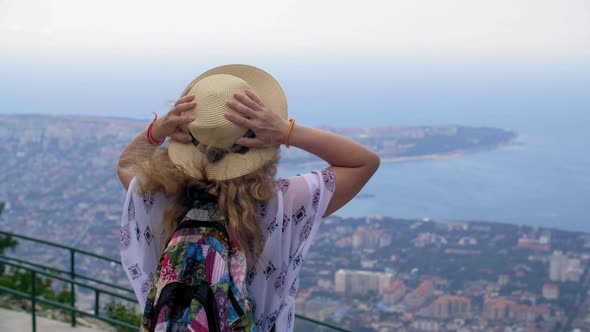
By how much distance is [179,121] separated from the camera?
63.6 inches

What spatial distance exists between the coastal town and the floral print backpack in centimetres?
676

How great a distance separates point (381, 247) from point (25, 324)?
13.2 m

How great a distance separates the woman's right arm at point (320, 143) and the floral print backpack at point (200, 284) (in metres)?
0.21

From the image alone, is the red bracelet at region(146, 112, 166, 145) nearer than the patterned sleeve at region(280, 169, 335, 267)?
No

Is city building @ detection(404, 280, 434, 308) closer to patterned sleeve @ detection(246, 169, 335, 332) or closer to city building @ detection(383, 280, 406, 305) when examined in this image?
city building @ detection(383, 280, 406, 305)

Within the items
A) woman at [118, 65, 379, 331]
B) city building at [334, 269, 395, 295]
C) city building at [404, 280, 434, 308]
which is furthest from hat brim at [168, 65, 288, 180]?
city building at [404, 280, 434, 308]

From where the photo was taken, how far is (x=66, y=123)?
2312 cm

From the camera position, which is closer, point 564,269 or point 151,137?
point 151,137

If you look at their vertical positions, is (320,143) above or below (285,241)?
above

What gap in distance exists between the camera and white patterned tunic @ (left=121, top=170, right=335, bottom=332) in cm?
165

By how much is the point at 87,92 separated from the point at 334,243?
49.2 ft

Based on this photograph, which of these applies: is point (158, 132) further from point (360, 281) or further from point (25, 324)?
point (360, 281)

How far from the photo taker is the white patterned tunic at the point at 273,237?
1649mm

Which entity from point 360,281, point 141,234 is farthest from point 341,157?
point 360,281
